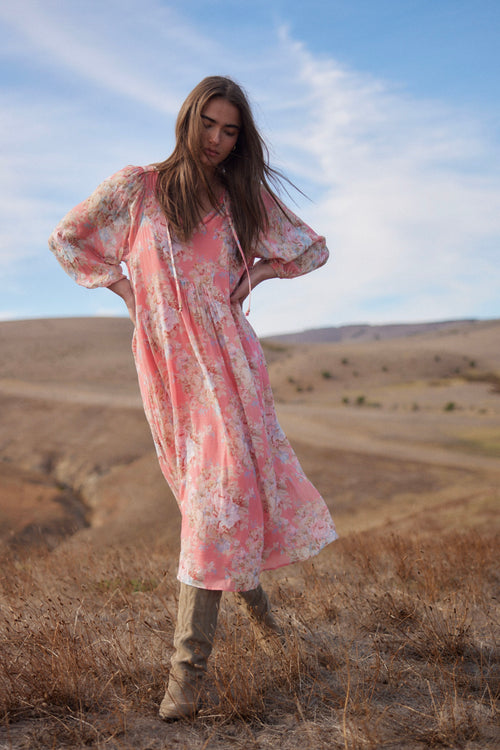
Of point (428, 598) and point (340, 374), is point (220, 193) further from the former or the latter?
point (340, 374)

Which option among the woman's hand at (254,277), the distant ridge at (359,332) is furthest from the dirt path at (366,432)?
the distant ridge at (359,332)

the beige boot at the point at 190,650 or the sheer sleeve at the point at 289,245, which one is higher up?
the sheer sleeve at the point at 289,245

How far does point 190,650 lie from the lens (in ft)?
7.55

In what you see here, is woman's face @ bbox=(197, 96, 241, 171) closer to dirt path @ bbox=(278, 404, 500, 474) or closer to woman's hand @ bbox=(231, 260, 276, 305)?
woman's hand @ bbox=(231, 260, 276, 305)

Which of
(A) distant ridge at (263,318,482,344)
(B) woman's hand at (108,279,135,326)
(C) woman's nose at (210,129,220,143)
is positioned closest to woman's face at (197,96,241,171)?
(C) woman's nose at (210,129,220,143)

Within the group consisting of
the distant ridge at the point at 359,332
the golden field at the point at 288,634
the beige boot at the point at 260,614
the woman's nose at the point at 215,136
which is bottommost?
the golden field at the point at 288,634

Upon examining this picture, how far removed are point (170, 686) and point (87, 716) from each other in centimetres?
31

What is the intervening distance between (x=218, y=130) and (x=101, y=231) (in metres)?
0.64

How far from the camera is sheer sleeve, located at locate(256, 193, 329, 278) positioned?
2.82m

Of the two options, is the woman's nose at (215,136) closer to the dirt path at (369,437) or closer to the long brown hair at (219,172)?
the long brown hair at (219,172)

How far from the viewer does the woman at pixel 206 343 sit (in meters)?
2.34

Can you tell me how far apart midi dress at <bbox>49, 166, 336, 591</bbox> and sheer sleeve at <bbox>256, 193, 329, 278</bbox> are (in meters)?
0.04

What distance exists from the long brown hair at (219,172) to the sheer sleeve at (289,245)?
6 centimetres

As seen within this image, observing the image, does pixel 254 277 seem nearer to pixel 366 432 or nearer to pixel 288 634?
pixel 288 634
